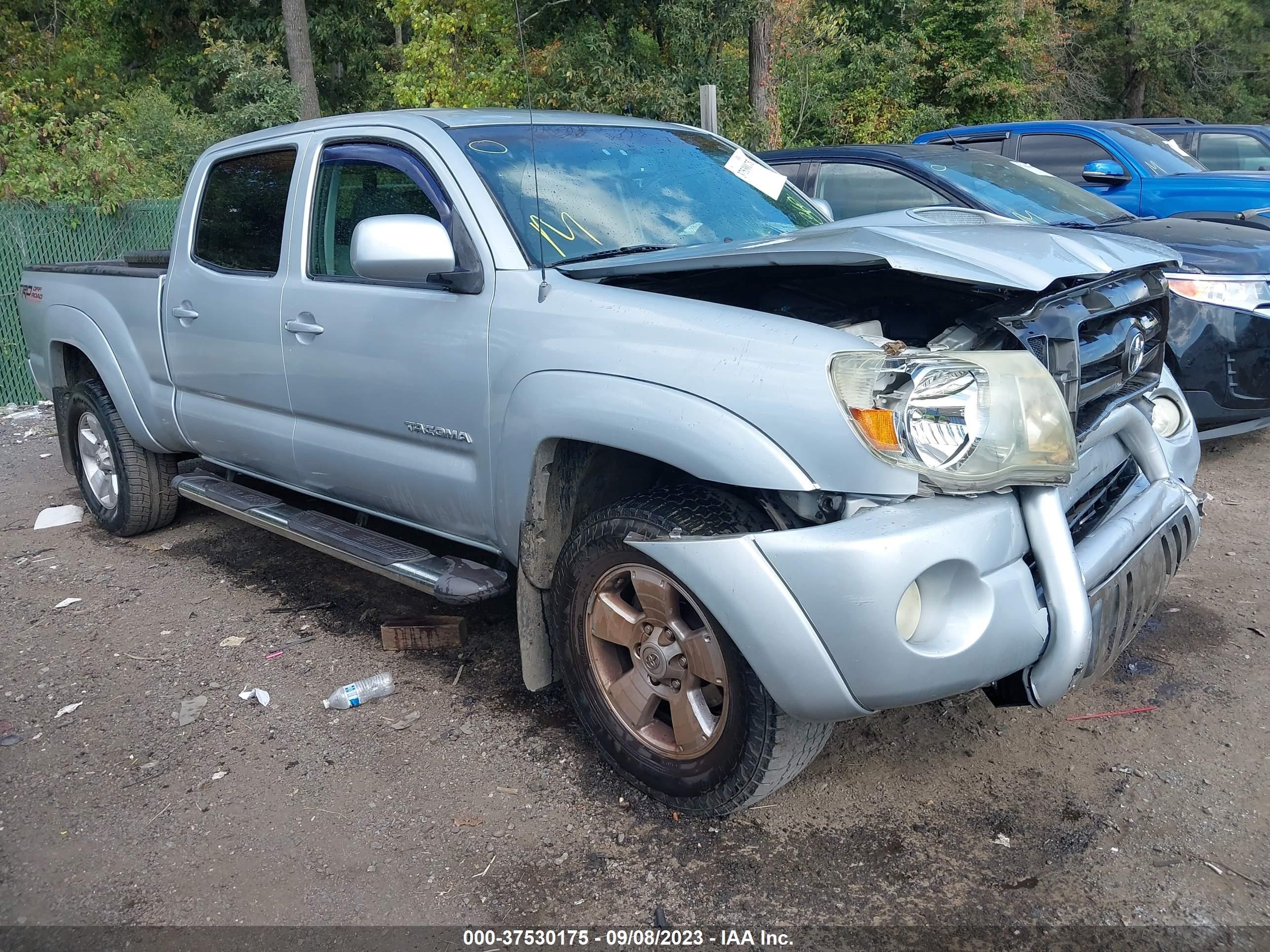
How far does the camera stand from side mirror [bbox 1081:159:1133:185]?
8.74 meters

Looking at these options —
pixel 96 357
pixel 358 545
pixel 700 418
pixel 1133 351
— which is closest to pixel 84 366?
pixel 96 357

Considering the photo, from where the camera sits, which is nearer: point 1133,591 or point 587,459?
point 1133,591

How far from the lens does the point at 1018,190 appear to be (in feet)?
22.4

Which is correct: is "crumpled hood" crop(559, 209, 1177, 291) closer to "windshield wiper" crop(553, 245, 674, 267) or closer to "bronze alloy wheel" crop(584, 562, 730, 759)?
"windshield wiper" crop(553, 245, 674, 267)

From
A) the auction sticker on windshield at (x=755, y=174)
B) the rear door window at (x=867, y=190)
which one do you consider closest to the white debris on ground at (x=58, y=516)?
the auction sticker on windshield at (x=755, y=174)

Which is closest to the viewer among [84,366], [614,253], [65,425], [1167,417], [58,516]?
[614,253]

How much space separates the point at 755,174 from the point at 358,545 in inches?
82.9

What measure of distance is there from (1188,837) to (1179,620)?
60.6 inches

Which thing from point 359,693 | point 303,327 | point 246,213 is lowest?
point 359,693

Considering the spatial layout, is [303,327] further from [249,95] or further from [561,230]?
[249,95]

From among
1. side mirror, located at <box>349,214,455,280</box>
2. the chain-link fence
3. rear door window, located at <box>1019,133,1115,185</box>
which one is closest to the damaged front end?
side mirror, located at <box>349,214,455,280</box>

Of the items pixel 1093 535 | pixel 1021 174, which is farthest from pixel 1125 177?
pixel 1093 535

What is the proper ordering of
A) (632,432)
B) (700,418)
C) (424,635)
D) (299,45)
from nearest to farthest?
(700,418), (632,432), (424,635), (299,45)

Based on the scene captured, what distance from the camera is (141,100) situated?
1994cm
